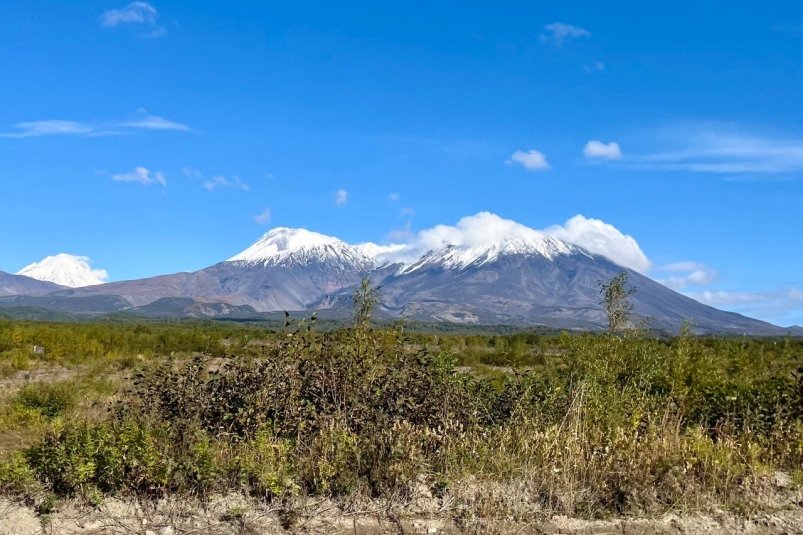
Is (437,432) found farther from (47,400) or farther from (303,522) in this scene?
(47,400)

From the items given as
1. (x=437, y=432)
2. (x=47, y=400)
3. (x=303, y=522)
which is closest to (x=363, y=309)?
(x=437, y=432)

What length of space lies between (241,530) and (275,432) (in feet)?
6.46

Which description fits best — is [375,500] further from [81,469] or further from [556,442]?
[81,469]

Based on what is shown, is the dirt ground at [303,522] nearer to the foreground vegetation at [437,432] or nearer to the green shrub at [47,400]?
the foreground vegetation at [437,432]

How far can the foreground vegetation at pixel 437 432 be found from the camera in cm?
835

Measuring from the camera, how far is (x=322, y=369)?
10070mm

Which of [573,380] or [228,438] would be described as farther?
[573,380]

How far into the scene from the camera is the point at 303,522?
780 centimetres

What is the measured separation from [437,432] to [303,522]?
2494 millimetres

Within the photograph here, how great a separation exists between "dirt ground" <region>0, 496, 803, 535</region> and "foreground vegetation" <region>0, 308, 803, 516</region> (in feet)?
0.66

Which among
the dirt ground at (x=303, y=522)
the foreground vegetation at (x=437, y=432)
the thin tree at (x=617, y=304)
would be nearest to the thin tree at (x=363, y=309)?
the foreground vegetation at (x=437, y=432)

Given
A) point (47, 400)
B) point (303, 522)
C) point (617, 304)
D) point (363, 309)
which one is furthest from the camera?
point (617, 304)

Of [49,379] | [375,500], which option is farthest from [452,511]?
[49,379]

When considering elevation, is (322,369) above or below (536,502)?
above
